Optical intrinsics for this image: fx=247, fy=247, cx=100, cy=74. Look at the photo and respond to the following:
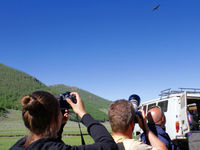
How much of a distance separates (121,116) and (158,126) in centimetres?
138

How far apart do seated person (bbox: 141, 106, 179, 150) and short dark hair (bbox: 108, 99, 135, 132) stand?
3.78 feet

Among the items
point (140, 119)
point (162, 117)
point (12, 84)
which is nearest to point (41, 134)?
point (140, 119)

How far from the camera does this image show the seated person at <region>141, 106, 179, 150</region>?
3.21m

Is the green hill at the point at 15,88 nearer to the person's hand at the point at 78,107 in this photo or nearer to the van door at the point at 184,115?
the van door at the point at 184,115

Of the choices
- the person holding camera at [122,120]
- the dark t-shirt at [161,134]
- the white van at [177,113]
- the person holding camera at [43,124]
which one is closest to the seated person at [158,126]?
the dark t-shirt at [161,134]

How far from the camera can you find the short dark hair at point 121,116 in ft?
7.04

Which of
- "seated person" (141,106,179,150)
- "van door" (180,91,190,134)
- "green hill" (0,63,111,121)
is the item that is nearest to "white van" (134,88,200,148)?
"van door" (180,91,190,134)

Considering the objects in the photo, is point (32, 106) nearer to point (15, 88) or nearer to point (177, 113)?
point (177, 113)

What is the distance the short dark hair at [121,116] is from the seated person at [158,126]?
1153 millimetres

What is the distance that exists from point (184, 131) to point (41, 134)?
793cm

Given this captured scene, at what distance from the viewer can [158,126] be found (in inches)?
131

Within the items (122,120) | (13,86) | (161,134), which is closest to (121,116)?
(122,120)

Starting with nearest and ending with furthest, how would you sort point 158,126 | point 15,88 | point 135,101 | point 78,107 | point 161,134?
point 78,107 < point 135,101 < point 161,134 < point 158,126 < point 15,88

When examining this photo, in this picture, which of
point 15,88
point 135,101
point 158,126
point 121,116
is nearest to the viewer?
point 121,116
